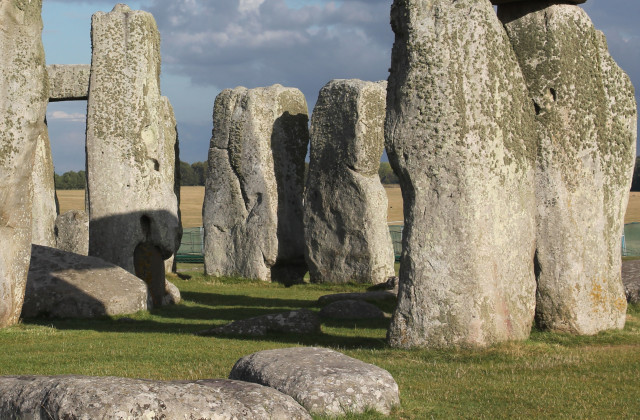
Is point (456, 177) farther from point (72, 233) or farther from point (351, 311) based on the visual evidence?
point (72, 233)

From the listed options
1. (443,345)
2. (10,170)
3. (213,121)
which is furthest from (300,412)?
(213,121)

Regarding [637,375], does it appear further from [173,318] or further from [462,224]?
[173,318]

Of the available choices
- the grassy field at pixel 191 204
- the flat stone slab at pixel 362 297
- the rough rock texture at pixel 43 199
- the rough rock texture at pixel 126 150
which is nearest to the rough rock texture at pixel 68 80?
the rough rock texture at pixel 43 199

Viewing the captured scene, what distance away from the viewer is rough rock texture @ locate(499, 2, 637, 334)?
1168cm

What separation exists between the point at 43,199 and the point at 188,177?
60.9 m

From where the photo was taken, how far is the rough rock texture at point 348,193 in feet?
68.3

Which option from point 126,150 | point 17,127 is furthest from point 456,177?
point 126,150

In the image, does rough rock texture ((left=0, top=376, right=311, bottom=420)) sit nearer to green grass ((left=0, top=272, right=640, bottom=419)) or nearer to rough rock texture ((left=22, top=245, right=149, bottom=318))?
green grass ((left=0, top=272, right=640, bottom=419))

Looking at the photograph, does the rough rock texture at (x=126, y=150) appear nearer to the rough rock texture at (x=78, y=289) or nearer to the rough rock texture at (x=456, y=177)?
the rough rock texture at (x=78, y=289)

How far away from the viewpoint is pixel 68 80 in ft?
76.6

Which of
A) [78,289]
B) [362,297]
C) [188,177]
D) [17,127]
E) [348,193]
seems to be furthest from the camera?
[188,177]

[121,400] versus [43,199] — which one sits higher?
[43,199]

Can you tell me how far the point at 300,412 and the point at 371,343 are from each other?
4.79m

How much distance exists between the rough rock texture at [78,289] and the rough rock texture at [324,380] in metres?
6.87
